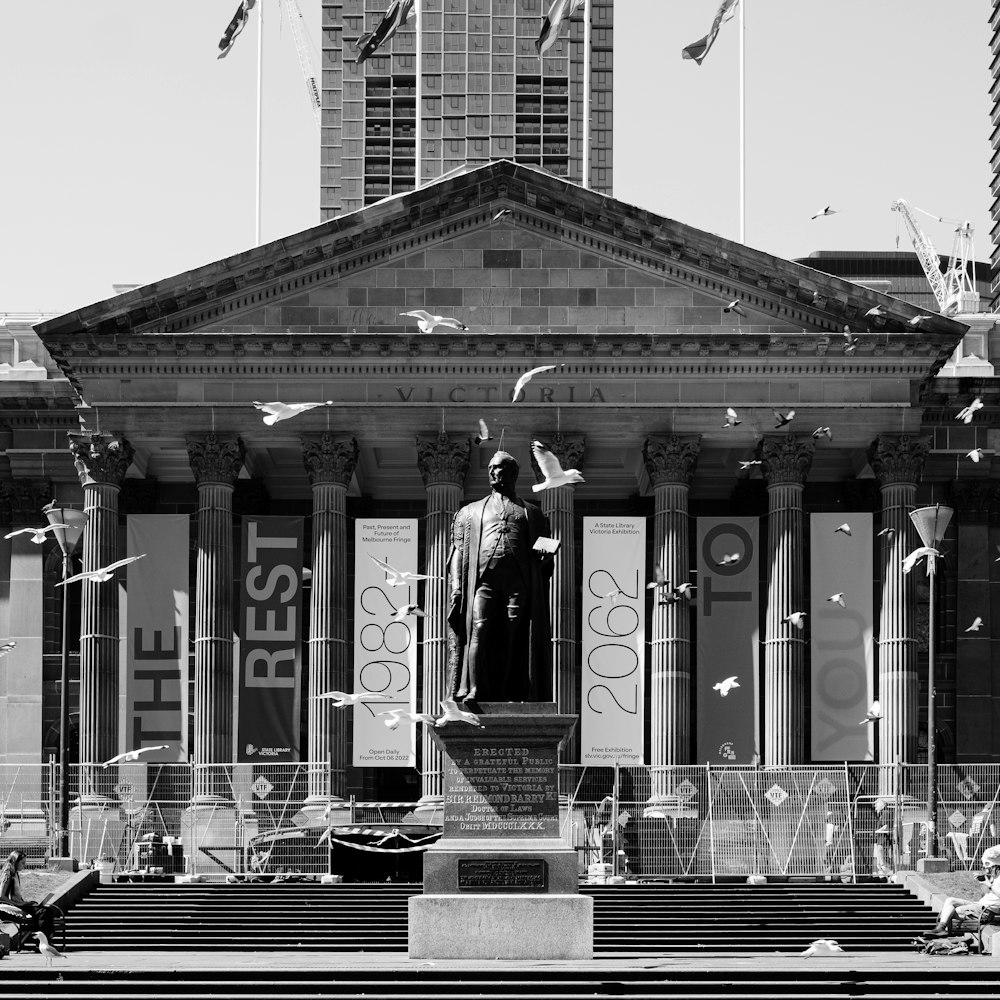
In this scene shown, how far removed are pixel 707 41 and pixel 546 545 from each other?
37292 millimetres

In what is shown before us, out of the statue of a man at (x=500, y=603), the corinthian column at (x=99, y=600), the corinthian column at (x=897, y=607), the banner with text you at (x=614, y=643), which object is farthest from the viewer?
the corinthian column at (x=99, y=600)

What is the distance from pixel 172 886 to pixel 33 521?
1085 inches

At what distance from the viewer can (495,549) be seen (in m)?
33.8

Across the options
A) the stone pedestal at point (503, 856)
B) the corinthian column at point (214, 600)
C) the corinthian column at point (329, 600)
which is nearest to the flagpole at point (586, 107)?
the corinthian column at point (329, 600)

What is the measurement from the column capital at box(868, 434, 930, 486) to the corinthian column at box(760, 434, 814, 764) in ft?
6.67

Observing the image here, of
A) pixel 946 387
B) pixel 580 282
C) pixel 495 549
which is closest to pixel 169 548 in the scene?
pixel 580 282

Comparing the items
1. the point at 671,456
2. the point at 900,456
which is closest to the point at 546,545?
the point at 671,456

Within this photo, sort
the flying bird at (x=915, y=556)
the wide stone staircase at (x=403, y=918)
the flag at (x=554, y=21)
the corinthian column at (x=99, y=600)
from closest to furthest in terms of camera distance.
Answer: the wide stone staircase at (x=403, y=918) → the flying bird at (x=915, y=556) → the corinthian column at (x=99, y=600) → the flag at (x=554, y=21)

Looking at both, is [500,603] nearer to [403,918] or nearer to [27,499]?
[403,918]

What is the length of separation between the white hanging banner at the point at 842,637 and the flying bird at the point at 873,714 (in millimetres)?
159

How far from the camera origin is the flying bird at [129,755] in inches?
2280

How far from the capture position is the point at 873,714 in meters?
60.5

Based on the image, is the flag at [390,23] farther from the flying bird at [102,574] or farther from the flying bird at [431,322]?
the flying bird at [102,574]

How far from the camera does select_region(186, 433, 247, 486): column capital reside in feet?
210
